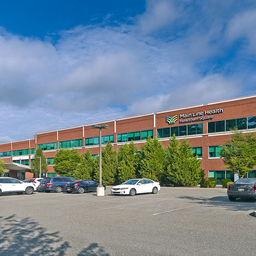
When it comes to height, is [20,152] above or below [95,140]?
below

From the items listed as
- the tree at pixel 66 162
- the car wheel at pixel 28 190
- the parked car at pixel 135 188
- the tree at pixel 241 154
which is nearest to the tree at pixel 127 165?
the tree at pixel 66 162

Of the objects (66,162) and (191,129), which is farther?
(66,162)

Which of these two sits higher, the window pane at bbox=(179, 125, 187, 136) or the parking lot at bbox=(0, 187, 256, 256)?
the window pane at bbox=(179, 125, 187, 136)

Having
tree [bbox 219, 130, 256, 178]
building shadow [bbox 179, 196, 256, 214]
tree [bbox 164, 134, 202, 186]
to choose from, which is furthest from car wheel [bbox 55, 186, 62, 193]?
tree [bbox 219, 130, 256, 178]

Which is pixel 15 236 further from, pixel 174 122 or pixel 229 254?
pixel 174 122

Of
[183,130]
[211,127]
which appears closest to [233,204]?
[211,127]

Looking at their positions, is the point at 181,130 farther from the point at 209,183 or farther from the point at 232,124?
the point at 209,183

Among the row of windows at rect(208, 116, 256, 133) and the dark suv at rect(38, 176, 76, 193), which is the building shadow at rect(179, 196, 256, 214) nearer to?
the dark suv at rect(38, 176, 76, 193)

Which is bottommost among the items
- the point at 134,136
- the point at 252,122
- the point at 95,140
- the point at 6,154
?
the point at 6,154

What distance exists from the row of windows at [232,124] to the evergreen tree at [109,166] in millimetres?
15092

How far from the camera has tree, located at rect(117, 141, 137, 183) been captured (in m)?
43.3

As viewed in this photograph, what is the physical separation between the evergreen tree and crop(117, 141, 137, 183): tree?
907 mm

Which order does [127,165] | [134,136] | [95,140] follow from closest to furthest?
[127,165]
[134,136]
[95,140]

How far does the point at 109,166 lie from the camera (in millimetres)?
45906
